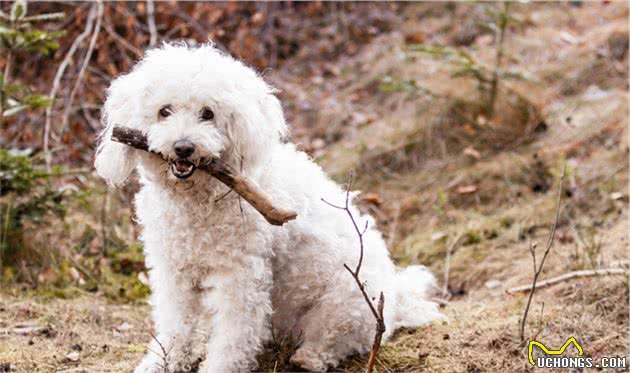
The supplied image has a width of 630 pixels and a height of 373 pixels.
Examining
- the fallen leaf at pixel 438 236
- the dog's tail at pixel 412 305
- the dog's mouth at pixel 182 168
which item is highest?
the fallen leaf at pixel 438 236

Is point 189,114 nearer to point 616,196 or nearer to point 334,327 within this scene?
point 334,327

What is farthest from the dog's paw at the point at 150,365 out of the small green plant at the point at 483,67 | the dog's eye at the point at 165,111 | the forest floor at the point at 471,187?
the small green plant at the point at 483,67

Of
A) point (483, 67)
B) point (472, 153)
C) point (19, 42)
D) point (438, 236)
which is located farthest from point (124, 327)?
point (483, 67)

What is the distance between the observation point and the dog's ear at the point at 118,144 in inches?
134

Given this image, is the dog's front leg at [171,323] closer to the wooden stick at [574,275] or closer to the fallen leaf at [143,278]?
the fallen leaf at [143,278]

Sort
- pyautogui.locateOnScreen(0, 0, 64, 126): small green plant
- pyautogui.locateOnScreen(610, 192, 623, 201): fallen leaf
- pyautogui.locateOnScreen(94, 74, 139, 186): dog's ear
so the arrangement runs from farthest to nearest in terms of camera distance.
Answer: pyautogui.locateOnScreen(610, 192, 623, 201): fallen leaf
pyautogui.locateOnScreen(0, 0, 64, 126): small green plant
pyautogui.locateOnScreen(94, 74, 139, 186): dog's ear

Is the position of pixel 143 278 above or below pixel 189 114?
below

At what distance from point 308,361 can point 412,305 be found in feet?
2.91

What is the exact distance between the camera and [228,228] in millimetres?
3439

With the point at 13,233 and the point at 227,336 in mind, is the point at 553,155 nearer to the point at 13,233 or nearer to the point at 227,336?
the point at 227,336

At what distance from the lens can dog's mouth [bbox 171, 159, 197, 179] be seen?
3209 millimetres

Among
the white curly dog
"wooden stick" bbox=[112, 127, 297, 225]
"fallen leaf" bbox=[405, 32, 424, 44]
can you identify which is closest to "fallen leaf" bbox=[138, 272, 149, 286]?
the white curly dog

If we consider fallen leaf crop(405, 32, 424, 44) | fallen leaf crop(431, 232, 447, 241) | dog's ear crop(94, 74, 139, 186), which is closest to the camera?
dog's ear crop(94, 74, 139, 186)

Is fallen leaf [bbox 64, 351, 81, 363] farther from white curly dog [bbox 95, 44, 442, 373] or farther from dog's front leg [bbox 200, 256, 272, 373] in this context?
dog's front leg [bbox 200, 256, 272, 373]
